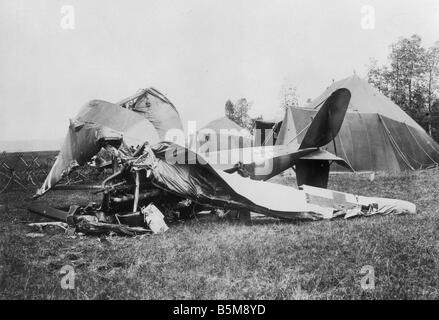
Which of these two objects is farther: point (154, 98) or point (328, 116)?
point (154, 98)

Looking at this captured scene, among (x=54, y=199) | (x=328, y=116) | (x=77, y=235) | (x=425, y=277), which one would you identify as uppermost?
(x=328, y=116)

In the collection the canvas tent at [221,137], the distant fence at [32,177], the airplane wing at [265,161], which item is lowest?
the distant fence at [32,177]

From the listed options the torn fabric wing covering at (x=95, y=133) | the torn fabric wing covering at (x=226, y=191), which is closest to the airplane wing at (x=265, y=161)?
the torn fabric wing covering at (x=226, y=191)

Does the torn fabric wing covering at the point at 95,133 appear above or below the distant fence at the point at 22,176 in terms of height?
above

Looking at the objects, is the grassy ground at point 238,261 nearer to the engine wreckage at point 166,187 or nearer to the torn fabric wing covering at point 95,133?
the engine wreckage at point 166,187

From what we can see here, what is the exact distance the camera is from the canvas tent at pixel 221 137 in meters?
25.0

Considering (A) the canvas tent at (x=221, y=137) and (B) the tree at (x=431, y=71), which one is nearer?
(A) the canvas tent at (x=221, y=137)

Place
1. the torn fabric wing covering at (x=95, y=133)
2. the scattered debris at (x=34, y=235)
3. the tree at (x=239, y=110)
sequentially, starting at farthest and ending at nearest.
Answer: the tree at (x=239, y=110)
the torn fabric wing covering at (x=95, y=133)
the scattered debris at (x=34, y=235)

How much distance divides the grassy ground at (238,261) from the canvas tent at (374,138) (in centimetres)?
991

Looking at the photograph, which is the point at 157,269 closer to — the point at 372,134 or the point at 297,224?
the point at 297,224

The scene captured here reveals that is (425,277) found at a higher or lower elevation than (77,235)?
higher
